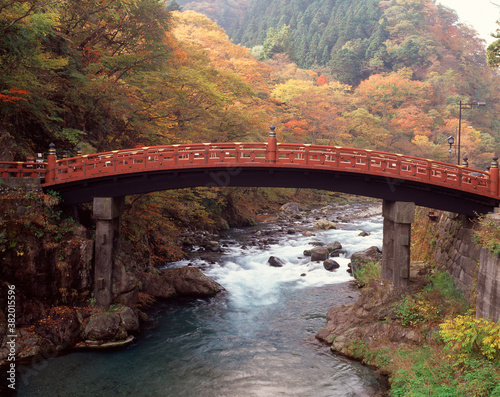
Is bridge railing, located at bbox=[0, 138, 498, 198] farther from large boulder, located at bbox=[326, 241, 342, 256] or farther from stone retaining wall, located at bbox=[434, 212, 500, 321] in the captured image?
large boulder, located at bbox=[326, 241, 342, 256]

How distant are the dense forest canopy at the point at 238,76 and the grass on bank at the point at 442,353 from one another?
1713 cm

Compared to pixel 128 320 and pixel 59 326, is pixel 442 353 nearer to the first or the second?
pixel 128 320

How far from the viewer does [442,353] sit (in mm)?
14594

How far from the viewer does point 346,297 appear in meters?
23.2

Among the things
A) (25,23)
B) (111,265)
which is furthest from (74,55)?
(111,265)

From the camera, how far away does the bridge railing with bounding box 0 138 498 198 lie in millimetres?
18078

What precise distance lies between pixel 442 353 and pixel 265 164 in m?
9.92

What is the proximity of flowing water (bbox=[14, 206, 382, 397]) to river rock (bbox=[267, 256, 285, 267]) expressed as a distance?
2.13 meters

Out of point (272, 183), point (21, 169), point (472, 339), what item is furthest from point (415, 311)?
point (21, 169)

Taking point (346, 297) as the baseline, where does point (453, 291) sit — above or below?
above

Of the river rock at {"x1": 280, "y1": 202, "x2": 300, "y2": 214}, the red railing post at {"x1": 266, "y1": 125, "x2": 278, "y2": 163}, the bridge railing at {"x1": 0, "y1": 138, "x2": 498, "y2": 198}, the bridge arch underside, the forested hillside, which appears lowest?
the river rock at {"x1": 280, "y1": 202, "x2": 300, "y2": 214}

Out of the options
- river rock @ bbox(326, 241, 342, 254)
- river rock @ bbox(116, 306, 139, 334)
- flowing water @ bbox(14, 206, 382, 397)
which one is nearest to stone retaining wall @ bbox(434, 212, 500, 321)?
flowing water @ bbox(14, 206, 382, 397)

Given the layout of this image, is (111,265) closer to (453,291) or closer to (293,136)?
(453,291)

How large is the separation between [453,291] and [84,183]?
55.7 ft
